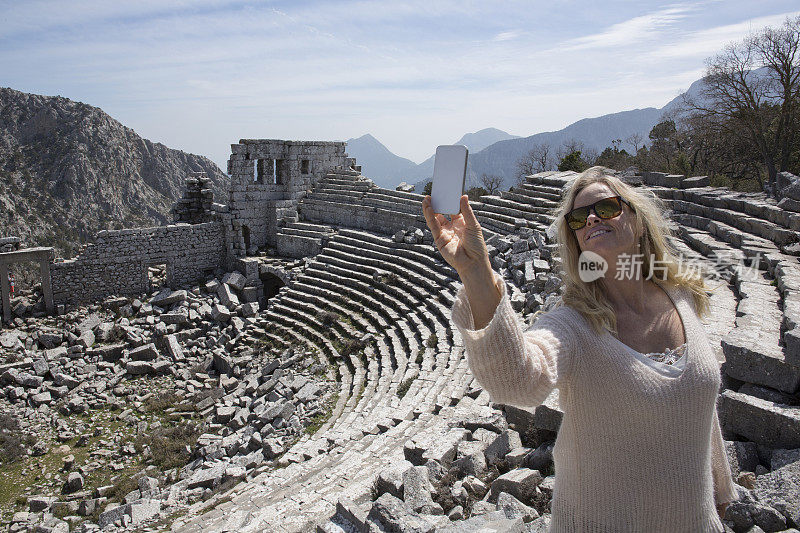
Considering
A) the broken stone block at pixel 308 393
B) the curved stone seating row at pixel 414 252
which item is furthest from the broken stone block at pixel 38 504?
the curved stone seating row at pixel 414 252

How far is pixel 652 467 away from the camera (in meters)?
1.86

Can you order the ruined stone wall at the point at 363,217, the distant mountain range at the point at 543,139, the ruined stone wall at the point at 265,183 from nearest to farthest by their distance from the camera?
1. the ruined stone wall at the point at 363,217
2. the ruined stone wall at the point at 265,183
3. the distant mountain range at the point at 543,139

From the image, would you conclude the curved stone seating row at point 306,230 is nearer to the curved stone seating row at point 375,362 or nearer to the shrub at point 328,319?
the shrub at point 328,319

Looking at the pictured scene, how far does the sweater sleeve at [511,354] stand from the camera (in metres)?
1.69

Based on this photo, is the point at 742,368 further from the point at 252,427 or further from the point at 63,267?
the point at 63,267

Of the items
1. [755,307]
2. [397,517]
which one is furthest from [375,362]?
[397,517]

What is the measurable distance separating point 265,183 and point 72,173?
26579 mm

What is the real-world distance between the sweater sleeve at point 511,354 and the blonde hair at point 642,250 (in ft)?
0.89

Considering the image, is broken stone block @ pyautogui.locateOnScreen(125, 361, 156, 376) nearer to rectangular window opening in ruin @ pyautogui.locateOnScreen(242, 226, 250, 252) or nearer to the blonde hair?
rectangular window opening in ruin @ pyautogui.locateOnScreen(242, 226, 250, 252)

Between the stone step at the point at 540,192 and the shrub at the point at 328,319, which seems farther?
the stone step at the point at 540,192

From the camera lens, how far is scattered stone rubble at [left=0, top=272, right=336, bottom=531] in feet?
27.1

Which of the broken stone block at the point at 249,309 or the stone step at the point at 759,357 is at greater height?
the stone step at the point at 759,357

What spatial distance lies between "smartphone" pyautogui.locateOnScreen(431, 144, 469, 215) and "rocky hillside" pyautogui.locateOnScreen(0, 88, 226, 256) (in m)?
35.4

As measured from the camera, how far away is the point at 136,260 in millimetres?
17078
